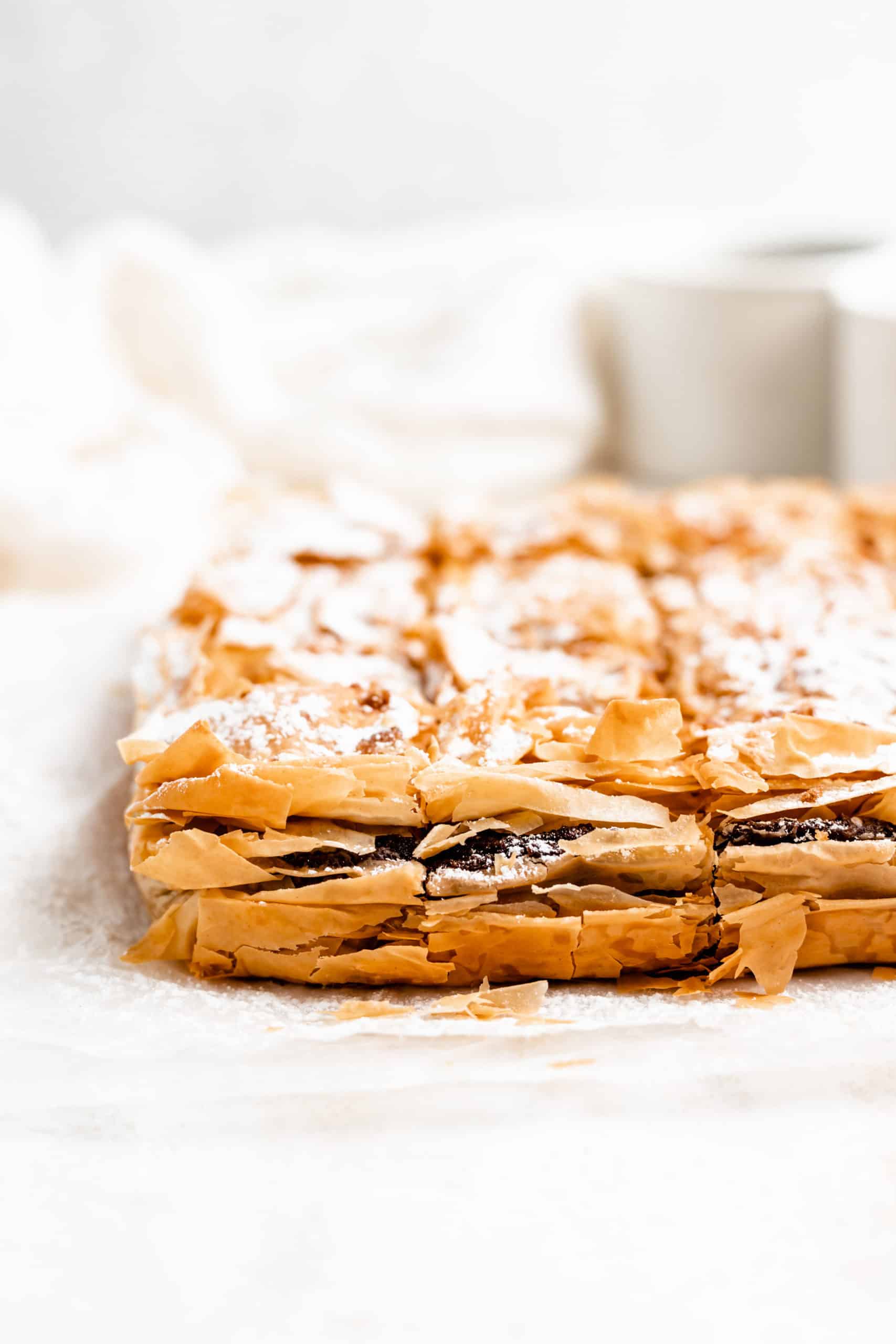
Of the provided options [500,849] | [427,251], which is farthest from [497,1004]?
[427,251]

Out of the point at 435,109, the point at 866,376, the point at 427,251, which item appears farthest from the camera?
the point at 435,109

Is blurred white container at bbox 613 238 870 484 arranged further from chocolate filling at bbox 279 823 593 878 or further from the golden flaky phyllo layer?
chocolate filling at bbox 279 823 593 878

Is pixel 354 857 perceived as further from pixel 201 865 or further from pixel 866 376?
pixel 866 376

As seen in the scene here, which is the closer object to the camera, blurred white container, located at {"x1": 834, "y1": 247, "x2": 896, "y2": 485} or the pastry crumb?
the pastry crumb

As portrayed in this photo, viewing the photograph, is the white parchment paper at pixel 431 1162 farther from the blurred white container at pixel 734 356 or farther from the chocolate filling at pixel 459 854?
the blurred white container at pixel 734 356

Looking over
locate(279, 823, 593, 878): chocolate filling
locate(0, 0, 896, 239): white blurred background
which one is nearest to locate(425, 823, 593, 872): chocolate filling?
locate(279, 823, 593, 878): chocolate filling

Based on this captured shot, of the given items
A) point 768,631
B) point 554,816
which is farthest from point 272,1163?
point 768,631
